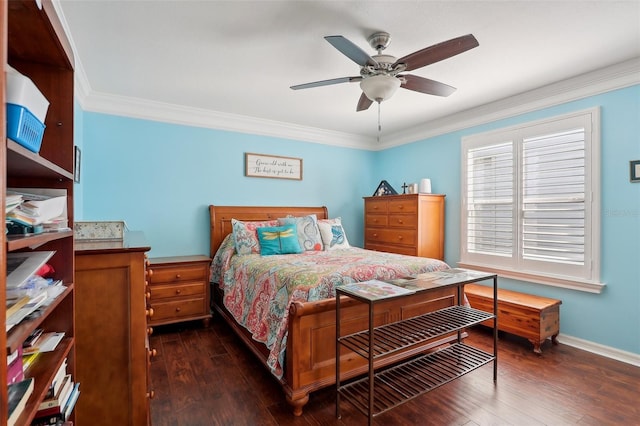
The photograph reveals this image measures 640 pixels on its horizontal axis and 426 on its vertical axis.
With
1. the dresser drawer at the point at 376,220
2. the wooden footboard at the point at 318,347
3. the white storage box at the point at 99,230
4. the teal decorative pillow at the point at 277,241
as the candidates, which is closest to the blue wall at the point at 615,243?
the wooden footboard at the point at 318,347

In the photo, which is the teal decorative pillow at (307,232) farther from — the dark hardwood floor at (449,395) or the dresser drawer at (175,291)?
the dark hardwood floor at (449,395)

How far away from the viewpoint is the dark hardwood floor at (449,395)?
1.89 metres

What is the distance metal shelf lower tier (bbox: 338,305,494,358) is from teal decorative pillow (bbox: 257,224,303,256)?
4.67ft

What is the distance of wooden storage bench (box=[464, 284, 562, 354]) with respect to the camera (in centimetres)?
276

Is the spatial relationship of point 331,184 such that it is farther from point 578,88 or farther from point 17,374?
point 17,374

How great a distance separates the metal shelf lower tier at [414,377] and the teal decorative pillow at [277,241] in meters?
1.53

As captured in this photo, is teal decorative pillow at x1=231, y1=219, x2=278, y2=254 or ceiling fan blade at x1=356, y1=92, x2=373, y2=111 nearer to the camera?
ceiling fan blade at x1=356, y1=92, x2=373, y2=111

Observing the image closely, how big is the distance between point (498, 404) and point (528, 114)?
110 inches

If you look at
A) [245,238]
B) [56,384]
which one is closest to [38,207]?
[56,384]

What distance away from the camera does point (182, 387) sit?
2.24 metres

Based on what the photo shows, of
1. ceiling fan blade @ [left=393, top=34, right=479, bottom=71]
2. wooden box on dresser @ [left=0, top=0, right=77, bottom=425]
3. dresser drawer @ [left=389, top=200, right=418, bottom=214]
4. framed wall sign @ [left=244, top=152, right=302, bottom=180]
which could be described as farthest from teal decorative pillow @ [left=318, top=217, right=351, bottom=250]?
wooden box on dresser @ [left=0, top=0, right=77, bottom=425]

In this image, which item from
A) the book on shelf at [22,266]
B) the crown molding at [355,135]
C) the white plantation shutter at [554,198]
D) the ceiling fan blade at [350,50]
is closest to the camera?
the book on shelf at [22,266]

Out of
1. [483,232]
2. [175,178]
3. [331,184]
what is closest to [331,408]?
[483,232]

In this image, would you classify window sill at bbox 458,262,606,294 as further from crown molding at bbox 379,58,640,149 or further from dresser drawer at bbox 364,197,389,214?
crown molding at bbox 379,58,640,149
